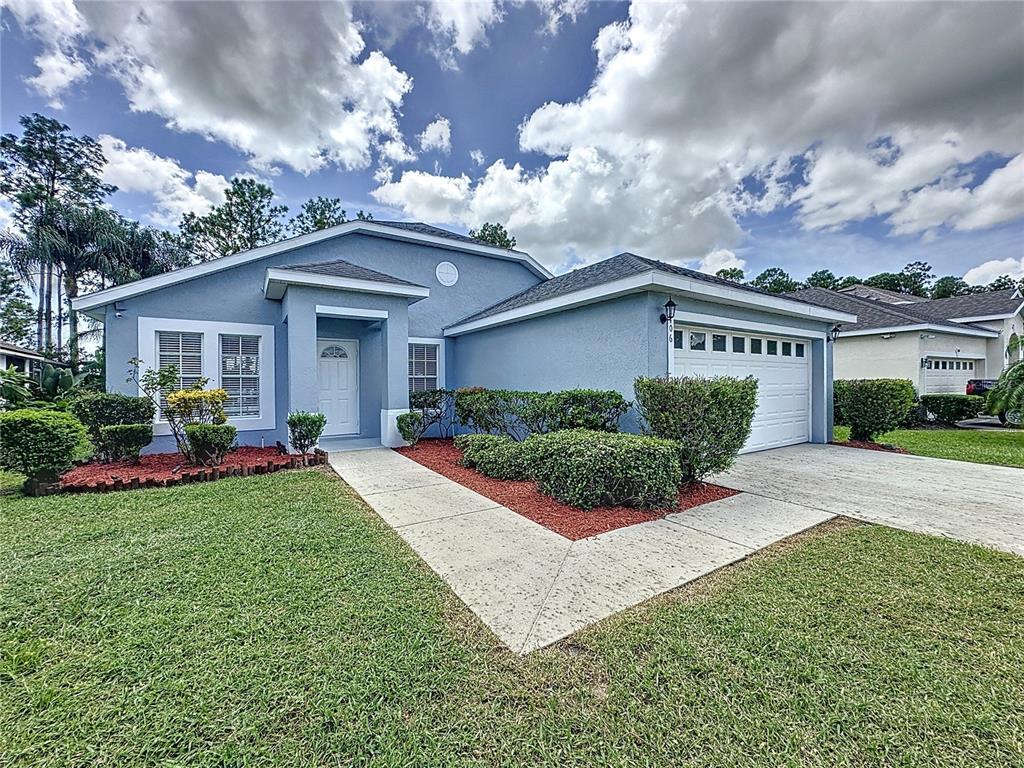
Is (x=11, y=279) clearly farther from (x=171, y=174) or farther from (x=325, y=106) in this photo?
(x=325, y=106)

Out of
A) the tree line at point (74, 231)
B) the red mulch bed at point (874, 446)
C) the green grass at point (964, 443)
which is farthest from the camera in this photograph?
the tree line at point (74, 231)

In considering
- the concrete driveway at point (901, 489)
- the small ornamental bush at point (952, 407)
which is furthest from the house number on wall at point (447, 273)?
the small ornamental bush at point (952, 407)

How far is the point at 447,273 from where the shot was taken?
12.5 metres

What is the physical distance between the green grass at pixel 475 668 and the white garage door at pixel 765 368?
4.72 metres

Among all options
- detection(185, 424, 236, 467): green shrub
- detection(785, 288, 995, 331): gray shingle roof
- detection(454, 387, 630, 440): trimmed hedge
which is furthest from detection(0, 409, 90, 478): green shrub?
detection(785, 288, 995, 331): gray shingle roof

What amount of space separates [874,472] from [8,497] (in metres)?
13.6

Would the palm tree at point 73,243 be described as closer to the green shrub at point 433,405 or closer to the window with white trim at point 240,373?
the window with white trim at point 240,373

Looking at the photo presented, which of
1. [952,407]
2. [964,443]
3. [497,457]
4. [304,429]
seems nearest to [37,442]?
[304,429]

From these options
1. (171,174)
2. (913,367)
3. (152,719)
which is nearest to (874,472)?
(152,719)

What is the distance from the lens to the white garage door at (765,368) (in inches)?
321

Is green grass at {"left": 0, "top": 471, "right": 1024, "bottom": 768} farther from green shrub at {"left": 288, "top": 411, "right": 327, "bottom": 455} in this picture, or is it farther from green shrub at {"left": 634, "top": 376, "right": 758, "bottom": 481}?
green shrub at {"left": 288, "top": 411, "right": 327, "bottom": 455}

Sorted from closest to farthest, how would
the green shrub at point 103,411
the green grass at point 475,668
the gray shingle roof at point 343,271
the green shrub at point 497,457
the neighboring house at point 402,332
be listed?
the green grass at point 475,668 → the green shrub at point 497,457 → the green shrub at point 103,411 → the neighboring house at point 402,332 → the gray shingle roof at point 343,271

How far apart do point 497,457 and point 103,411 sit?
7.42m

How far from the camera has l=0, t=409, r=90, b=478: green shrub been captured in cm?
557
